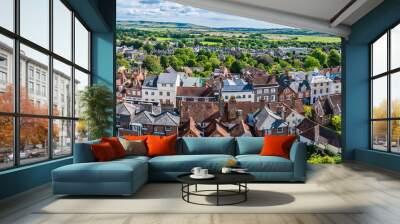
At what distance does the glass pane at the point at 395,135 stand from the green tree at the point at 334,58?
279 centimetres

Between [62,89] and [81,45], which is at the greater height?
[81,45]

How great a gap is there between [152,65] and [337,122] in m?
5.30

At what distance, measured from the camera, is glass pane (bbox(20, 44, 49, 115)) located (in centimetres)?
580

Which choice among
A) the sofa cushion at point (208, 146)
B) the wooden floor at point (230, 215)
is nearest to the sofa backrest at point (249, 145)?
the sofa cushion at point (208, 146)

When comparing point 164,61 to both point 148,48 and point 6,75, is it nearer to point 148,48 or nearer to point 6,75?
point 148,48

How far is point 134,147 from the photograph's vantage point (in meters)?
7.21

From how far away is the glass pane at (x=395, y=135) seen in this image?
8.54 metres

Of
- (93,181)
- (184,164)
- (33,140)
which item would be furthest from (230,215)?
(33,140)

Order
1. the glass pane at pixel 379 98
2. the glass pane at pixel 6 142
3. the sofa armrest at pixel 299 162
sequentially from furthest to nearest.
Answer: the glass pane at pixel 379 98 < the sofa armrest at pixel 299 162 < the glass pane at pixel 6 142

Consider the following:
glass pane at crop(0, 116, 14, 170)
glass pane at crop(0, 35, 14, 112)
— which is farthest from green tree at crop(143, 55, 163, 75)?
glass pane at crop(0, 116, 14, 170)

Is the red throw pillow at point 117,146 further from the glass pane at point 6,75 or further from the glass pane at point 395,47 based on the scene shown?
the glass pane at point 395,47

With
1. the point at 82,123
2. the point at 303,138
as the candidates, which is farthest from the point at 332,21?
the point at 82,123

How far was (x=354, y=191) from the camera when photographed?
581 cm

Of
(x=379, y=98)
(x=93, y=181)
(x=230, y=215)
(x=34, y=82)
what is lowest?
(x=230, y=215)
